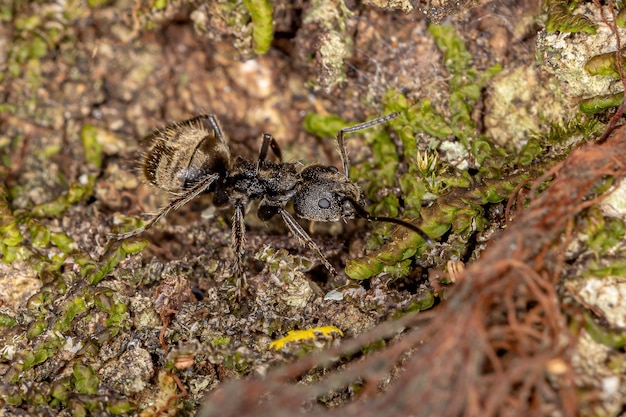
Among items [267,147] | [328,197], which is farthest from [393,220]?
[267,147]

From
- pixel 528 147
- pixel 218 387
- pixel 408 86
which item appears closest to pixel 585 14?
pixel 528 147

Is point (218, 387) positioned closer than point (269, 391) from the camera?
No

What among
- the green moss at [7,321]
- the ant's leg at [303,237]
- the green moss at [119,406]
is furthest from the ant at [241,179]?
the green moss at [119,406]

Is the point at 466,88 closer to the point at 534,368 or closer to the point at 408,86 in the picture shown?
the point at 408,86

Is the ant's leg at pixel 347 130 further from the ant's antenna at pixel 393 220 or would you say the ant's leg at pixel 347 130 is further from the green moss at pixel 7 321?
the green moss at pixel 7 321

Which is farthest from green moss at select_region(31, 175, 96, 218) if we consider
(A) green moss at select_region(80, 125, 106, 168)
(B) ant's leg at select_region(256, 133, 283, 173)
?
(B) ant's leg at select_region(256, 133, 283, 173)

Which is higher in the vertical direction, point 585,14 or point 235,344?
point 585,14

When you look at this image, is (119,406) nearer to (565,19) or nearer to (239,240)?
(239,240)
